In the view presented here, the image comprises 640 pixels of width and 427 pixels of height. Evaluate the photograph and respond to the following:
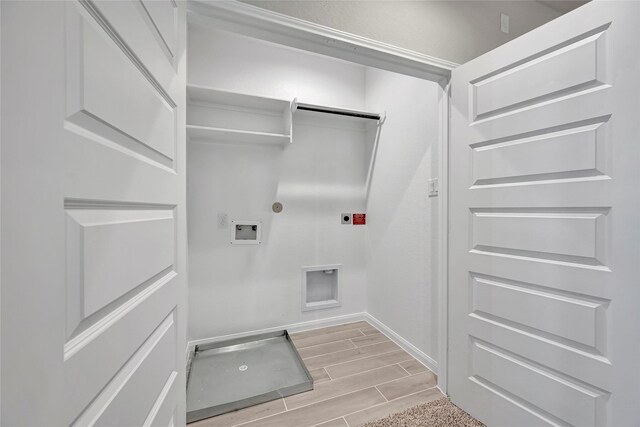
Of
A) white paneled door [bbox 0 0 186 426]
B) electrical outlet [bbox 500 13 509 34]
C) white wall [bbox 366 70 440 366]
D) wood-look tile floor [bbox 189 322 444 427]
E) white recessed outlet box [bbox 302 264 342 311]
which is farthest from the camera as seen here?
white recessed outlet box [bbox 302 264 342 311]

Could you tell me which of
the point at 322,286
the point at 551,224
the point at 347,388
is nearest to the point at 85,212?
the point at 551,224

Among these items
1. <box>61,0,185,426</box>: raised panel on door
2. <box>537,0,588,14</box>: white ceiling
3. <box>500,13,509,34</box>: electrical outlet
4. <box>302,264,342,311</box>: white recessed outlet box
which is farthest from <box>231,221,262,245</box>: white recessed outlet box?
<box>537,0,588,14</box>: white ceiling

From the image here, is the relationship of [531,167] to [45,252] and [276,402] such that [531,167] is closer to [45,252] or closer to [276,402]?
[45,252]

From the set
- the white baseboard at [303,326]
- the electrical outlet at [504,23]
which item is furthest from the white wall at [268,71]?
the white baseboard at [303,326]

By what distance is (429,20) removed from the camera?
4.81 ft

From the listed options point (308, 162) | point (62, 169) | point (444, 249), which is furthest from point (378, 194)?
point (62, 169)

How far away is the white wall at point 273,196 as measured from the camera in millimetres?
2154

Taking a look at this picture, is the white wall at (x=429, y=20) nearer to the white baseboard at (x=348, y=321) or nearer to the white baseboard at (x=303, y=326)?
the white baseboard at (x=348, y=321)

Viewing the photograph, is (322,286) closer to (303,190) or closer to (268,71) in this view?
(303,190)

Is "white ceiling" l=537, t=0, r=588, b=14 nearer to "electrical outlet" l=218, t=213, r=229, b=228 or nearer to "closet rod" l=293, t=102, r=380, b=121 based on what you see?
"closet rod" l=293, t=102, r=380, b=121

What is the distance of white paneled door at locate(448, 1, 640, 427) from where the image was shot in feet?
3.00

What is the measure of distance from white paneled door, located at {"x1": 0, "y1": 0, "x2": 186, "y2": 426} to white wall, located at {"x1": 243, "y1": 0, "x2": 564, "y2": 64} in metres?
0.77

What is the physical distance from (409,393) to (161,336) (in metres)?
1.57

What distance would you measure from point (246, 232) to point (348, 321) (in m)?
1.42
